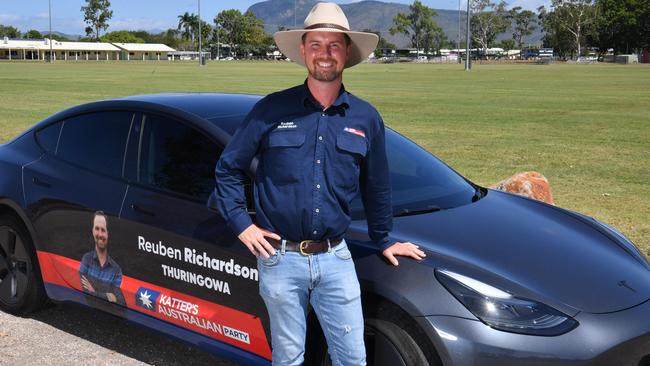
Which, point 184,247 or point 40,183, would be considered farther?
point 40,183

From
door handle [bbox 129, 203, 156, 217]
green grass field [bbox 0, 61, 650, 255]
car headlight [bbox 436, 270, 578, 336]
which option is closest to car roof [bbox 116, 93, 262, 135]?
door handle [bbox 129, 203, 156, 217]

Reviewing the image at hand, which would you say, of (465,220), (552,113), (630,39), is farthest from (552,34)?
(465,220)

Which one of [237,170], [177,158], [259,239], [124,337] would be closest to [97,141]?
[177,158]

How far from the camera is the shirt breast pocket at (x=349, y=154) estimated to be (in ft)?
8.16

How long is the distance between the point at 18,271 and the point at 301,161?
267 cm

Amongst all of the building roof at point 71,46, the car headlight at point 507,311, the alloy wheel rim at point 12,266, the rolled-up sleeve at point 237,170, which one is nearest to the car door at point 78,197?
the alloy wheel rim at point 12,266

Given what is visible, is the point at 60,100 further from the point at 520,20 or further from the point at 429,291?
the point at 520,20

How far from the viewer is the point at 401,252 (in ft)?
9.23

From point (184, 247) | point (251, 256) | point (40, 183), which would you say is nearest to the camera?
point (251, 256)

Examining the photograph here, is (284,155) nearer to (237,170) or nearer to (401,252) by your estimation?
(237,170)

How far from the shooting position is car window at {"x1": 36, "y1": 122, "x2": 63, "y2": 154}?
428 cm

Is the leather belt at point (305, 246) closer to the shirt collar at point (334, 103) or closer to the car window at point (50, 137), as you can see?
the shirt collar at point (334, 103)

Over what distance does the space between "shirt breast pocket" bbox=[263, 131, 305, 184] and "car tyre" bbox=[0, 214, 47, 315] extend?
94.5 inches

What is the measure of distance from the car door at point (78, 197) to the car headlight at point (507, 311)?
1883 millimetres
